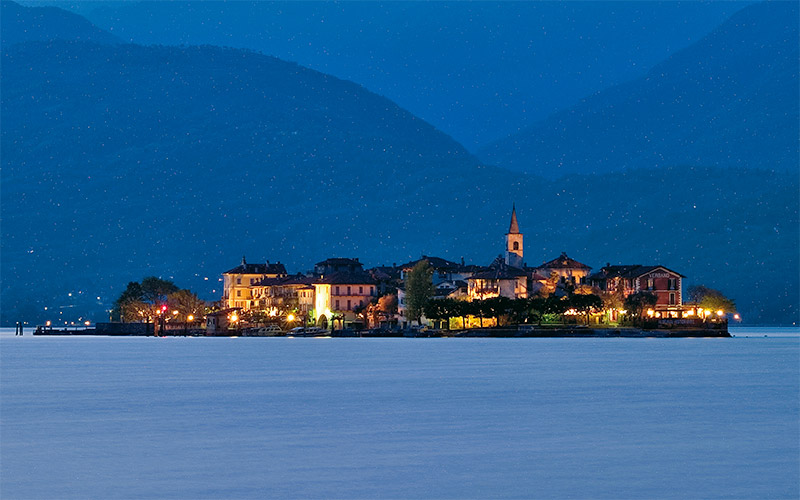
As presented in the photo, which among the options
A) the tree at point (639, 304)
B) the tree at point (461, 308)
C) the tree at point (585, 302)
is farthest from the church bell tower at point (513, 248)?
the tree at point (461, 308)

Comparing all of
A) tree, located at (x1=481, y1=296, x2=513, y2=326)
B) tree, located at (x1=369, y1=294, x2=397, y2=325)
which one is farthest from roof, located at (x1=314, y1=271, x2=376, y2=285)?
tree, located at (x1=481, y1=296, x2=513, y2=326)

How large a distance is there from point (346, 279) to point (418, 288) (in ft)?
60.1

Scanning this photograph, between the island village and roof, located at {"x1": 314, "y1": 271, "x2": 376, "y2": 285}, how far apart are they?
0.52 ft

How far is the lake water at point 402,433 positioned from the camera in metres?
24.6

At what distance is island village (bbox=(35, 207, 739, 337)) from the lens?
12362cm

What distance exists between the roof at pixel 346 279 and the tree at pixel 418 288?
46.5 feet

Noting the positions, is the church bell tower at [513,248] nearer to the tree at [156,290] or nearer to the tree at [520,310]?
the tree at [520,310]

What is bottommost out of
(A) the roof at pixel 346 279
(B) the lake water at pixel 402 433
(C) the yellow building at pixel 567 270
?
(B) the lake water at pixel 402 433

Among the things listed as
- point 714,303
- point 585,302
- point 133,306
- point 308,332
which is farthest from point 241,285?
point 714,303

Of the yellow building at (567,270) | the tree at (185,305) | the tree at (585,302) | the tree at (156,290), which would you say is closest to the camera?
the tree at (585,302)

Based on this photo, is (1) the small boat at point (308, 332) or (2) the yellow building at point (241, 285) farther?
(2) the yellow building at point (241, 285)

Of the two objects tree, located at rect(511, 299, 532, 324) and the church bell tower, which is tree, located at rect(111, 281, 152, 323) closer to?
the church bell tower

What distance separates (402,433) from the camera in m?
33.3

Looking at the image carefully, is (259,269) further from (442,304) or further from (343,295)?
(442,304)
